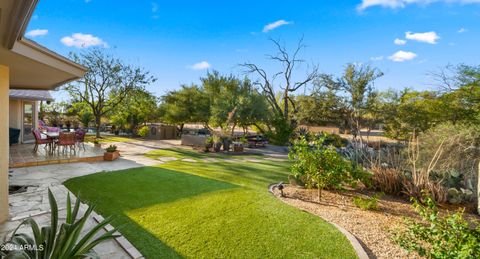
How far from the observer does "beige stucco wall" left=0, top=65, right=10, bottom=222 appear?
3.46 m

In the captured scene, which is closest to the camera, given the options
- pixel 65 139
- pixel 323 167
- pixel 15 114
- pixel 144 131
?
pixel 323 167

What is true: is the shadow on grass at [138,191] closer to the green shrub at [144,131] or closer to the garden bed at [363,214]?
the garden bed at [363,214]

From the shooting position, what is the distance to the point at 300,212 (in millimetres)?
4520

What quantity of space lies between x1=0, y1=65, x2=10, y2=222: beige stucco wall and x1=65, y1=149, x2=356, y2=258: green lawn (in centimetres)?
130

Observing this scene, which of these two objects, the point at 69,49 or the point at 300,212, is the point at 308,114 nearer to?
the point at 300,212

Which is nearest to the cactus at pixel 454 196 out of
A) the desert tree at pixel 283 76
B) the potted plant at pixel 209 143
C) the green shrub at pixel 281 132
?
the potted plant at pixel 209 143

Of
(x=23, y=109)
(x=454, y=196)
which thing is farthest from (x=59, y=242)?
(x=23, y=109)

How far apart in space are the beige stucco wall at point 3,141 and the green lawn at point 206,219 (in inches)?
51.3

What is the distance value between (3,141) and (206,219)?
3465mm

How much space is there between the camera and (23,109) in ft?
42.9

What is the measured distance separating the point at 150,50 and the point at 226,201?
747 inches

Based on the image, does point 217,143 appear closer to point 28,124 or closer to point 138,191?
point 138,191

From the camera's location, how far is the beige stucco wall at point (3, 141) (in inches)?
136

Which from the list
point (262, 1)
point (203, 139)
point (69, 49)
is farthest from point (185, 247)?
point (69, 49)
